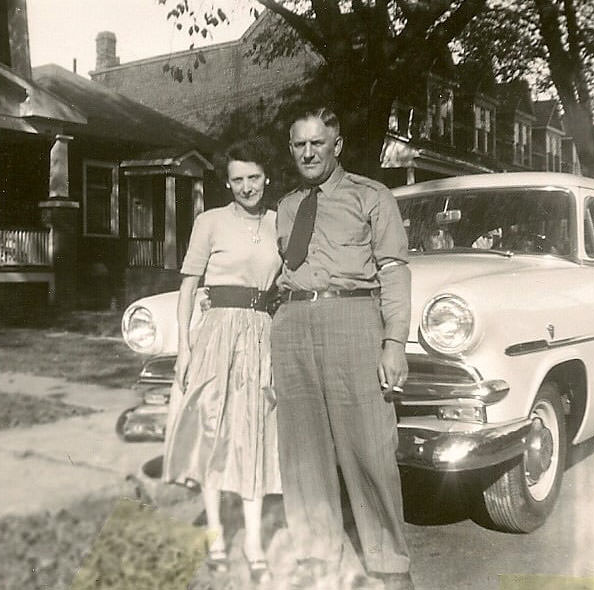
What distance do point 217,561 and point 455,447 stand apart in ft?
3.01

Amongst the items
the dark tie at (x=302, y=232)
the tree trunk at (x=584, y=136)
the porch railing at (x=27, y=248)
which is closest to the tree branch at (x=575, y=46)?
the tree trunk at (x=584, y=136)

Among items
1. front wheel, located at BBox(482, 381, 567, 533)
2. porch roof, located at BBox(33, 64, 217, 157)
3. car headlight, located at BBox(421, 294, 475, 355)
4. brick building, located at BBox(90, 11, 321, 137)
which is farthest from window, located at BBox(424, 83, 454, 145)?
car headlight, located at BBox(421, 294, 475, 355)

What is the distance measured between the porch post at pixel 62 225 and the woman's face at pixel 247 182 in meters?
1.89

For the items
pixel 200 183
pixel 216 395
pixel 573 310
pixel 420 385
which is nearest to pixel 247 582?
pixel 216 395

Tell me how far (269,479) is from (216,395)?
36cm

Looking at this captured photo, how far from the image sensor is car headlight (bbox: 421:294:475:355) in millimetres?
2959

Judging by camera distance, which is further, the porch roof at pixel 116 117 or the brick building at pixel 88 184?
the brick building at pixel 88 184

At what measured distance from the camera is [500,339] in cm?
300

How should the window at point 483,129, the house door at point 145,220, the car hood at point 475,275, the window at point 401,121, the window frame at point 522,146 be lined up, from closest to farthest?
the car hood at point 475,275 → the house door at point 145,220 → the window at point 483,129 → the window at point 401,121 → the window frame at point 522,146

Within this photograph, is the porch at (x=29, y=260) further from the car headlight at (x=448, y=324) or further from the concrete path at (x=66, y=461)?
the car headlight at (x=448, y=324)

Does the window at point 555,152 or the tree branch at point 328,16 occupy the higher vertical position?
the tree branch at point 328,16

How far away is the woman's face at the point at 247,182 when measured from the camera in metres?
2.76

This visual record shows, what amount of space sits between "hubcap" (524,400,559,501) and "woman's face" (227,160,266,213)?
144cm

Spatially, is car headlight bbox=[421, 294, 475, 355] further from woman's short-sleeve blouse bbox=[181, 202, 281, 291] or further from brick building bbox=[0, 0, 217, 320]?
brick building bbox=[0, 0, 217, 320]
